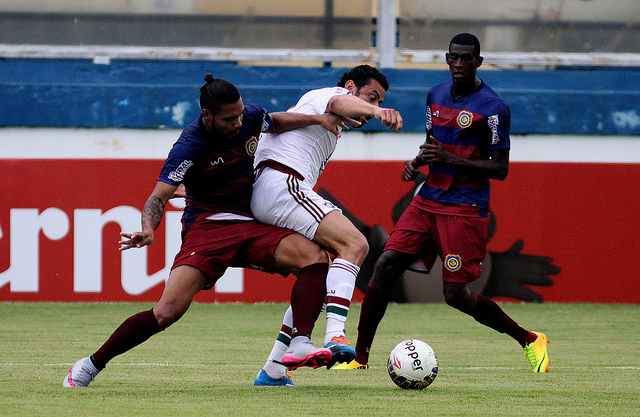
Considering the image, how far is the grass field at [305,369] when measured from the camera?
443 centimetres

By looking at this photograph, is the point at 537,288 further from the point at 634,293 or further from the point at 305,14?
the point at 305,14

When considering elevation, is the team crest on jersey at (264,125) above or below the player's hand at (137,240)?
above

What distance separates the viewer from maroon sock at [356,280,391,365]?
6.07 m

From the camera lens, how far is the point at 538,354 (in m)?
6.00

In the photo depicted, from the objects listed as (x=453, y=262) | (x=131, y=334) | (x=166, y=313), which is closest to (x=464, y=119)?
(x=453, y=262)

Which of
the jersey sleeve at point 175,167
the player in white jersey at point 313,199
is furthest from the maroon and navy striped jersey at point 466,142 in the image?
the jersey sleeve at point 175,167

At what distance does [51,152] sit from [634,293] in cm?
641

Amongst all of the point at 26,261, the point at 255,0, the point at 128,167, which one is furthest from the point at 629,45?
the point at 26,261

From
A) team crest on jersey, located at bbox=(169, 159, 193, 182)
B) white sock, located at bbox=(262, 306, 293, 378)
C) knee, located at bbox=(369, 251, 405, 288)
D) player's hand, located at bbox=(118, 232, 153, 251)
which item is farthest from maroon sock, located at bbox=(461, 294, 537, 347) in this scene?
player's hand, located at bbox=(118, 232, 153, 251)

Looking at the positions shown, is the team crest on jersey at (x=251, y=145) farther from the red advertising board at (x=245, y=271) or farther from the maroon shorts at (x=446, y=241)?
the red advertising board at (x=245, y=271)

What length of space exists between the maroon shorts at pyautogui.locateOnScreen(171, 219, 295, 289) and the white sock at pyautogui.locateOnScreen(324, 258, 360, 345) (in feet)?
1.06

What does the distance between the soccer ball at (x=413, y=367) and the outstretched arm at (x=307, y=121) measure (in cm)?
127

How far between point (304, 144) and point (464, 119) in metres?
1.11

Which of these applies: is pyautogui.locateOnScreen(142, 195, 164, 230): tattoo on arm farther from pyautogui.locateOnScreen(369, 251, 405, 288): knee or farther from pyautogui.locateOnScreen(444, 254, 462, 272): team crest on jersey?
pyautogui.locateOnScreen(444, 254, 462, 272): team crest on jersey
